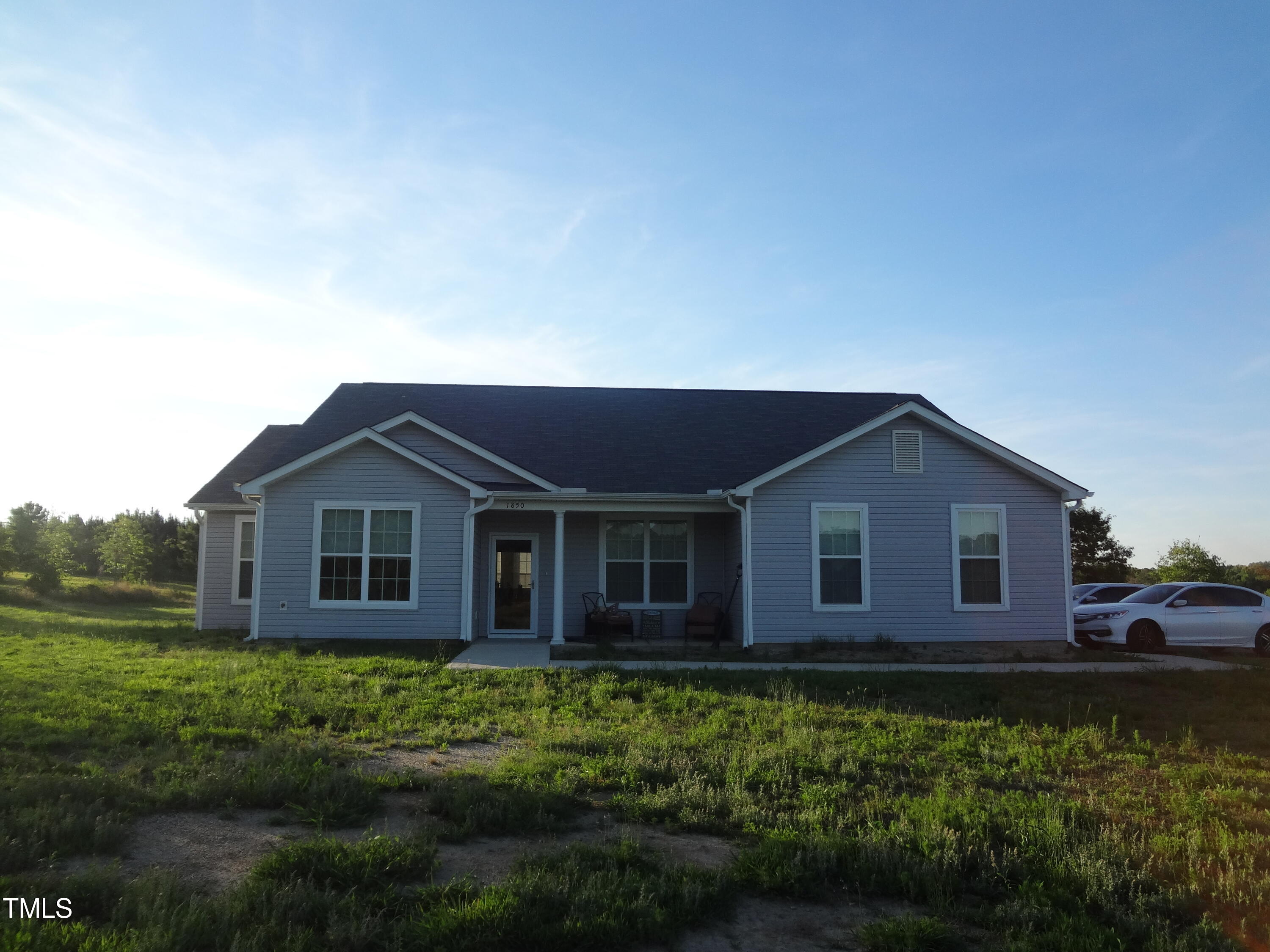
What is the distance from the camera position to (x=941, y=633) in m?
15.3

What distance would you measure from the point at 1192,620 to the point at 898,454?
21.4 ft

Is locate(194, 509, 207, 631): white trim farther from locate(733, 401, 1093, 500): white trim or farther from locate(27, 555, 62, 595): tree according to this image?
locate(27, 555, 62, 595): tree

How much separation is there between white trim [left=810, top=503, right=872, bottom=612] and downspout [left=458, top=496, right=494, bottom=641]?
19.0 ft

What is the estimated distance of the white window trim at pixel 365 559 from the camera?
1523 centimetres

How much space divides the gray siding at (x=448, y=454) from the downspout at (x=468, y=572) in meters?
1.25

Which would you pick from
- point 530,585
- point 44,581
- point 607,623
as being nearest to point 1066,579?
point 607,623

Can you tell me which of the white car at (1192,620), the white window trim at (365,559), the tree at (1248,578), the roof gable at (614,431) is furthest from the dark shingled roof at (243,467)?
the tree at (1248,578)

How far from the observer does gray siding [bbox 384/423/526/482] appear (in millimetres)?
16609

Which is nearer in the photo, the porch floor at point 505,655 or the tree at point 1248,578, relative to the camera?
the porch floor at point 505,655

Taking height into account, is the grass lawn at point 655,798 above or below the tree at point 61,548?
below

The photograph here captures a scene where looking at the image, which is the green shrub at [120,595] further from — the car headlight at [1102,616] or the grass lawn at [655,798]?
the car headlight at [1102,616]

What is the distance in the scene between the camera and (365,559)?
1534 cm

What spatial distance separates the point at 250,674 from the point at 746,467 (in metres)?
10.5

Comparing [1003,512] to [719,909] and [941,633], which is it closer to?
[941,633]
